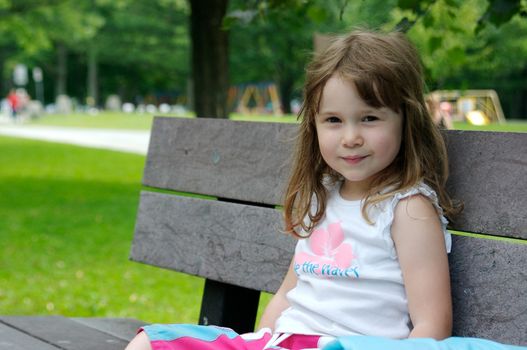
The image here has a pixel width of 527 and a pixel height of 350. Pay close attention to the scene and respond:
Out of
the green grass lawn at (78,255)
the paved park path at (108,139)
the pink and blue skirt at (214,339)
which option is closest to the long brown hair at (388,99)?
the pink and blue skirt at (214,339)

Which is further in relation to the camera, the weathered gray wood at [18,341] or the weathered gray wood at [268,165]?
→ the weathered gray wood at [18,341]

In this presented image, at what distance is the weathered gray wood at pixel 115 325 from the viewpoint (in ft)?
10.0

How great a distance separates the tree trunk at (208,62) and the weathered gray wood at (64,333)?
651cm

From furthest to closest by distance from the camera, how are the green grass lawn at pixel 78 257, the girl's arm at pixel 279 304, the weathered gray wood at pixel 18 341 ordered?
the green grass lawn at pixel 78 257 → the weathered gray wood at pixel 18 341 → the girl's arm at pixel 279 304

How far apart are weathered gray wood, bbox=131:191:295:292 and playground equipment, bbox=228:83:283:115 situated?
134ft

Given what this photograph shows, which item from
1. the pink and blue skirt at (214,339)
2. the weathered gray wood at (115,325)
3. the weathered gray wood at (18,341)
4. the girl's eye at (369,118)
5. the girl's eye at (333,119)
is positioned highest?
the girl's eye at (369,118)

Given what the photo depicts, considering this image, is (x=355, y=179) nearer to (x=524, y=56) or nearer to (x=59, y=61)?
(x=524, y=56)

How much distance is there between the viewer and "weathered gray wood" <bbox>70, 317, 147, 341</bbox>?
10.0 feet

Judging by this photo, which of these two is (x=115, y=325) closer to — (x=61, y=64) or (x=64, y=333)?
(x=64, y=333)

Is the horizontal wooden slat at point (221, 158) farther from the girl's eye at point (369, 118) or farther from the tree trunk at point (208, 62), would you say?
the tree trunk at point (208, 62)

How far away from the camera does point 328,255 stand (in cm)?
230

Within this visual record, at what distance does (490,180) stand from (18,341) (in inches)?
54.2

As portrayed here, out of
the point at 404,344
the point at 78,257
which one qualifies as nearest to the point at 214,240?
the point at 404,344

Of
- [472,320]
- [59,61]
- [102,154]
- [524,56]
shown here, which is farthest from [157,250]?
[59,61]
